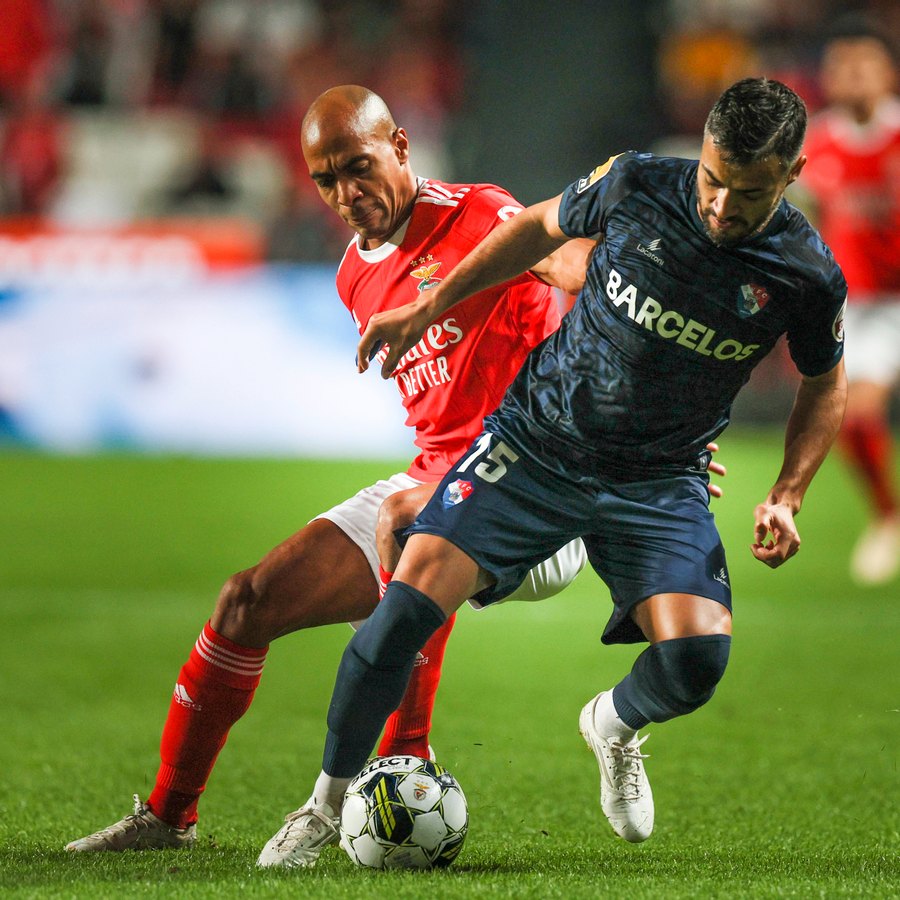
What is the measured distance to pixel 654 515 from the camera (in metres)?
3.72

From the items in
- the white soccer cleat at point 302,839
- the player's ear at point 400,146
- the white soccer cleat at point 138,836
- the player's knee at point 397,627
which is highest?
the player's ear at point 400,146

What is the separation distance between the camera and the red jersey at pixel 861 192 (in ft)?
30.3

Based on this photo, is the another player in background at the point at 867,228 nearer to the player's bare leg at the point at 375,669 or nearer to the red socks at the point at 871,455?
the red socks at the point at 871,455

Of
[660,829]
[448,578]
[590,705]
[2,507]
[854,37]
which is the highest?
[854,37]

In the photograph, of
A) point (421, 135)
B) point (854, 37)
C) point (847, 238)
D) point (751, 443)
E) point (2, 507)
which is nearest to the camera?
point (854, 37)

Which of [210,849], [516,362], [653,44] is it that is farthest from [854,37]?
[653,44]

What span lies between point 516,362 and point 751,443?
35.8 ft

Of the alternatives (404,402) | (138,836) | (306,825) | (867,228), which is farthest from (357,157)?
(867,228)

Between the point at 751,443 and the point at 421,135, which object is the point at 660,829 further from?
the point at 421,135

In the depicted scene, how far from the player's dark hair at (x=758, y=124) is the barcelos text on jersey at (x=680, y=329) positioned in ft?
1.42

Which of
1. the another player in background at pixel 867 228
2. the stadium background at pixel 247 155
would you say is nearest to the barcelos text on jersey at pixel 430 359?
the another player in background at pixel 867 228

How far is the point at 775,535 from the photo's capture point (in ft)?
11.7

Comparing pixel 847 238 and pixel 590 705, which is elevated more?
pixel 847 238

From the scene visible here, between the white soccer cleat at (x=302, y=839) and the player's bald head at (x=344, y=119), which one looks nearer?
the white soccer cleat at (x=302, y=839)
